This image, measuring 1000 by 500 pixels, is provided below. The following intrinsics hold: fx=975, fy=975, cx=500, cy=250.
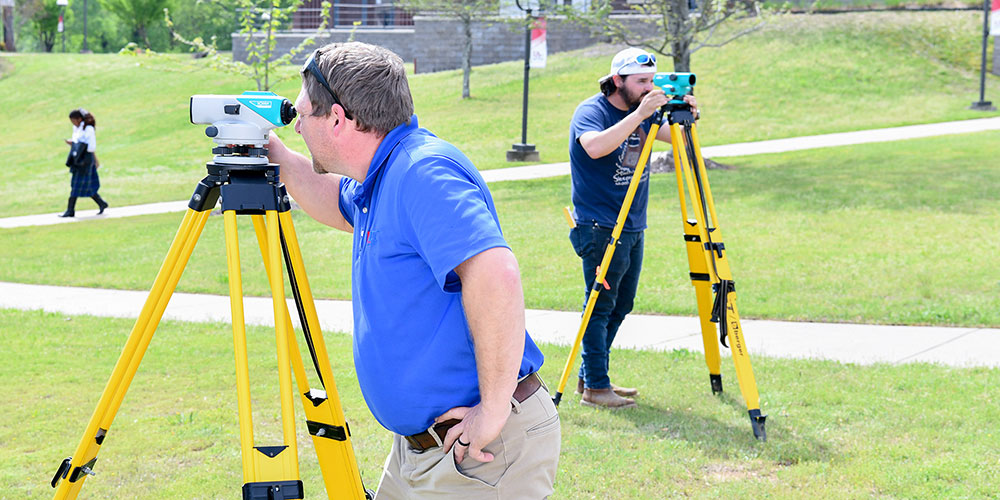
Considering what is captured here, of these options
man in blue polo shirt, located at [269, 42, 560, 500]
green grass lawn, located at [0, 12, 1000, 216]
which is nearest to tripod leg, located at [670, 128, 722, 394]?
man in blue polo shirt, located at [269, 42, 560, 500]

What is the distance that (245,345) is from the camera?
2.56 m

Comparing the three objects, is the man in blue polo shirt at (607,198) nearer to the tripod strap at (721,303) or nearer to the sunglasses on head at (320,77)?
the tripod strap at (721,303)

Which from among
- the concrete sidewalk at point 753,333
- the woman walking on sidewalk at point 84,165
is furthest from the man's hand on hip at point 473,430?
the woman walking on sidewalk at point 84,165

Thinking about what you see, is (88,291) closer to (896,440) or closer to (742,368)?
(742,368)

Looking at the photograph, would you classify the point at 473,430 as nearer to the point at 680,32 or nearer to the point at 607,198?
the point at 607,198

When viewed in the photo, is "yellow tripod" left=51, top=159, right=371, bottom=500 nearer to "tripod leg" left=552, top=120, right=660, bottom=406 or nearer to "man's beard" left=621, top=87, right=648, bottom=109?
"tripod leg" left=552, top=120, right=660, bottom=406

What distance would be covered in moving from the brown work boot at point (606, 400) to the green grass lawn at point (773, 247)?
9.86 feet

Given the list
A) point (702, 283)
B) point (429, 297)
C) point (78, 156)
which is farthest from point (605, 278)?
point (78, 156)

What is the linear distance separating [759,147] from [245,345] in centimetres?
2216

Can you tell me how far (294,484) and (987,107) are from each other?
28837 mm

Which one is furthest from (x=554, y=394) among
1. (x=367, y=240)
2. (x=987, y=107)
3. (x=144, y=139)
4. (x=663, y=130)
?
(x=144, y=139)

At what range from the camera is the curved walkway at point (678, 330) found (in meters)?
7.34

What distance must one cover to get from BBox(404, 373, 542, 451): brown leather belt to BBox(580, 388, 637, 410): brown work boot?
132 inches

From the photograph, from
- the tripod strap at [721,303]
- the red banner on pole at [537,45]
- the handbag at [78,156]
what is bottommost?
the handbag at [78,156]
